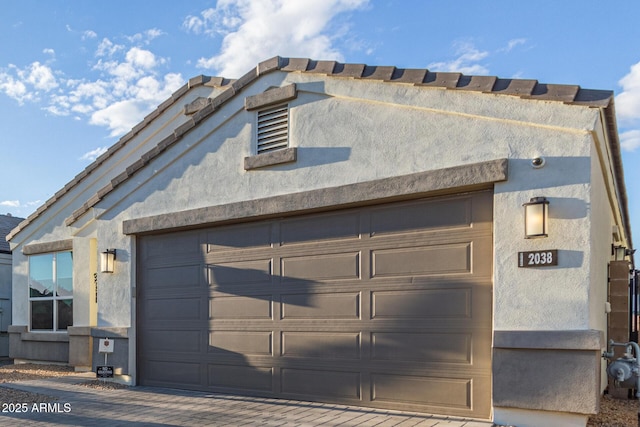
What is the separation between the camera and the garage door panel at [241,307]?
7484mm

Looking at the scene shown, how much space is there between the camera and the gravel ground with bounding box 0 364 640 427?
5875mm

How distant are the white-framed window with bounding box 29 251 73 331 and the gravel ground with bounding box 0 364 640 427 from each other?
106 cm

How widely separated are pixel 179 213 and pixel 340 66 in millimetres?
3605

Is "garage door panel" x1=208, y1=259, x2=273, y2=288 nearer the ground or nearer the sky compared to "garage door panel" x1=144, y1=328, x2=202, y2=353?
nearer the sky

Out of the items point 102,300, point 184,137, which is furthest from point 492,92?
point 102,300

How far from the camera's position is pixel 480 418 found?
569cm

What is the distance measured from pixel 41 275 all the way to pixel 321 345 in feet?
30.2

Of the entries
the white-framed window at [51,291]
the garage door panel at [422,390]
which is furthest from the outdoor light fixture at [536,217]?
the white-framed window at [51,291]

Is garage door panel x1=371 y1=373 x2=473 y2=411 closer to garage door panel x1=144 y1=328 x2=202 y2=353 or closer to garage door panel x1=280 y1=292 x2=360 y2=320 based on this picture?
garage door panel x1=280 y1=292 x2=360 y2=320

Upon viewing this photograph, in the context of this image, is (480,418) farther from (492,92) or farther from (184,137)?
(184,137)

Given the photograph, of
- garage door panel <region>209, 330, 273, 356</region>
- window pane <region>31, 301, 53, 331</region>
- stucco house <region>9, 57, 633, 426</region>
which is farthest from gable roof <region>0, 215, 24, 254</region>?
garage door panel <region>209, 330, 273, 356</region>

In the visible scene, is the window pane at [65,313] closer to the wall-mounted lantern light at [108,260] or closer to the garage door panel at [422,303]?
the wall-mounted lantern light at [108,260]

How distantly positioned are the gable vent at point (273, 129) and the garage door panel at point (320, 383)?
10.8 feet

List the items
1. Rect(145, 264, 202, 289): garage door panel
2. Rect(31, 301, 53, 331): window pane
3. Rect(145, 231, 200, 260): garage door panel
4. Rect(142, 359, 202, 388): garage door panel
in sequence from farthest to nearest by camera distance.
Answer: Rect(31, 301, 53, 331): window pane < Rect(145, 231, 200, 260): garage door panel < Rect(145, 264, 202, 289): garage door panel < Rect(142, 359, 202, 388): garage door panel
